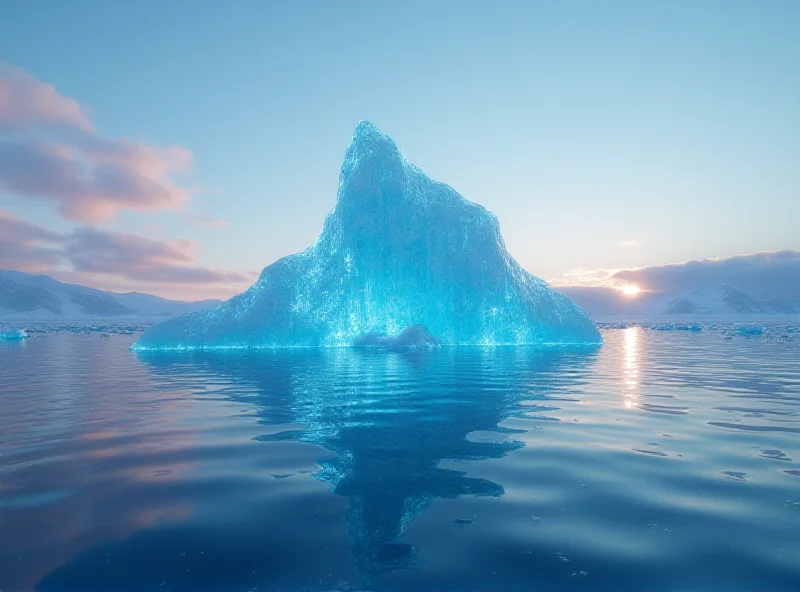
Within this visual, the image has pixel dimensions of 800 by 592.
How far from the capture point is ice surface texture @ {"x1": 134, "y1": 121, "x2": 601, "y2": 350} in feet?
133

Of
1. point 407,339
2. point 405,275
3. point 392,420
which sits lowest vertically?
point 392,420

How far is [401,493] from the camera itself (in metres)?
6.69

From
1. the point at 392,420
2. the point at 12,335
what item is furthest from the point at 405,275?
the point at 12,335

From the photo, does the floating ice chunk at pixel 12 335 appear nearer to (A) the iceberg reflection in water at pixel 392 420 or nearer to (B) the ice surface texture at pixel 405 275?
(B) the ice surface texture at pixel 405 275

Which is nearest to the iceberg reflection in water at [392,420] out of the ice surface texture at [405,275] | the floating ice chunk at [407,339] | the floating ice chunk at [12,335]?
the floating ice chunk at [407,339]

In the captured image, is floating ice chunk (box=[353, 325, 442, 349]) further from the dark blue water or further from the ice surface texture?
the dark blue water

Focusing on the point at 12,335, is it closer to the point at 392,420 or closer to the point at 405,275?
the point at 405,275

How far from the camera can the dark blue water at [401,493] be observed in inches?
179

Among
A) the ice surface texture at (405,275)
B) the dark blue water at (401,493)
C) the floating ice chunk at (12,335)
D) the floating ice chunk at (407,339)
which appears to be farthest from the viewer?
the floating ice chunk at (12,335)

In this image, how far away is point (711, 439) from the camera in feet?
31.7

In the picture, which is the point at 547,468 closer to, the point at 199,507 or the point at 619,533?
the point at 619,533

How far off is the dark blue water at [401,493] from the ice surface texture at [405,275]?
84.4 ft

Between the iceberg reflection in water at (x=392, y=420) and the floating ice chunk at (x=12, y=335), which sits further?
the floating ice chunk at (x=12, y=335)

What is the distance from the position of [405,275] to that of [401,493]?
36683mm
